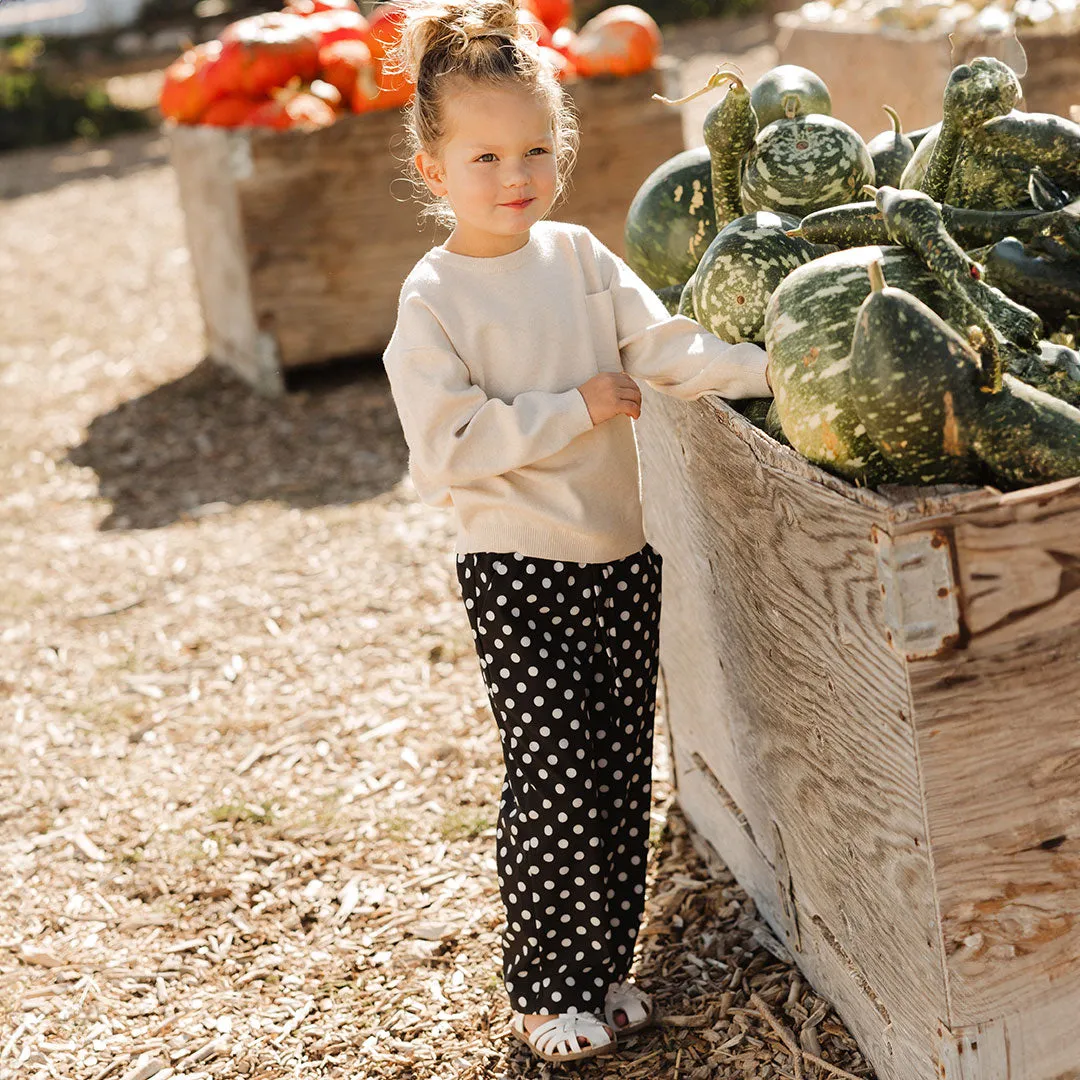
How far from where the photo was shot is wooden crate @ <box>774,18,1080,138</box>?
16.3 ft

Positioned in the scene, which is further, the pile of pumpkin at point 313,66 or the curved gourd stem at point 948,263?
the pile of pumpkin at point 313,66

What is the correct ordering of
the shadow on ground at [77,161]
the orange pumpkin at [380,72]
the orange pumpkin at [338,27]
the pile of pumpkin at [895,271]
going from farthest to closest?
the shadow on ground at [77,161]
the orange pumpkin at [338,27]
the orange pumpkin at [380,72]
the pile of pumpkin at [895,271]

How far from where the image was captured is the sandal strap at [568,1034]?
2.45 meters

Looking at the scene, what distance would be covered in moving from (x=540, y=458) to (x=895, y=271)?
644mm

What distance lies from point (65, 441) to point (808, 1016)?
496 centimetres

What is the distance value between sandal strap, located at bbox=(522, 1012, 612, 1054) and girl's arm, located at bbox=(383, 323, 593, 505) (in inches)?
39.6

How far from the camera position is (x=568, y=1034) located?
2455 millimetres

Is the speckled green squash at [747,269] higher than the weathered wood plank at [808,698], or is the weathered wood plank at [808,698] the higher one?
the speckled green squash at [747,269]

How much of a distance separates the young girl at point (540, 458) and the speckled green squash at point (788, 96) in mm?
387

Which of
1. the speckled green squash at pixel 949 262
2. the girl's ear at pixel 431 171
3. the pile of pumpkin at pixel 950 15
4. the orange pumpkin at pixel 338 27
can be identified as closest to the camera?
the speckled green squash at pixel 949 262

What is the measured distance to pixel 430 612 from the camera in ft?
14.5

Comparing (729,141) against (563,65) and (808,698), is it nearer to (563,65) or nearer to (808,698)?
(808,698)

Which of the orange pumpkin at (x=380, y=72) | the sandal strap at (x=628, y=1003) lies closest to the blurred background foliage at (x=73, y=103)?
the orange pumpkin at (x=380, y=72)

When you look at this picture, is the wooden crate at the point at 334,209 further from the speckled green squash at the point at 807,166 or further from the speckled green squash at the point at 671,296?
the speckled green squash at the point at 807,166
